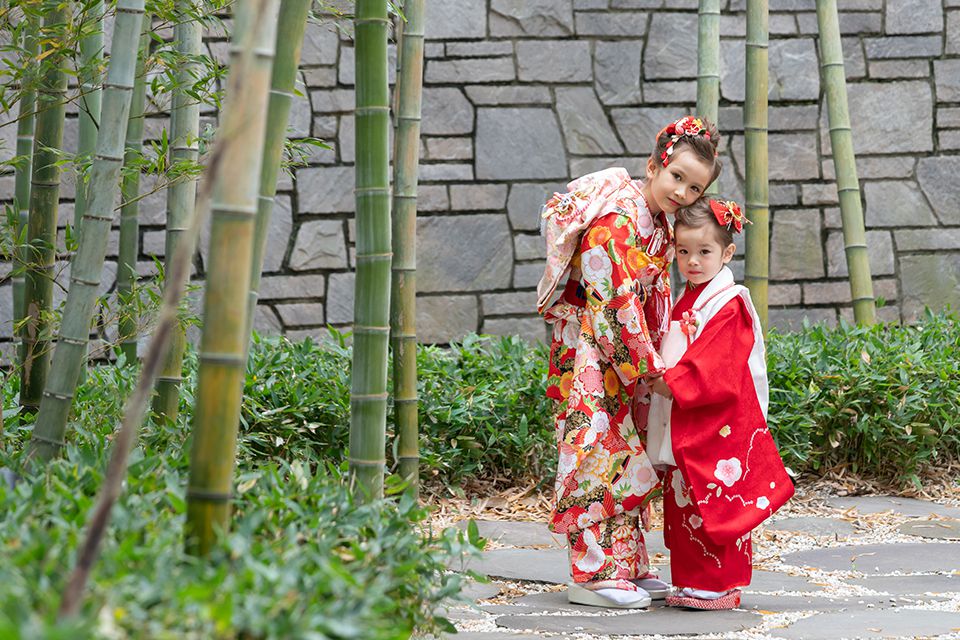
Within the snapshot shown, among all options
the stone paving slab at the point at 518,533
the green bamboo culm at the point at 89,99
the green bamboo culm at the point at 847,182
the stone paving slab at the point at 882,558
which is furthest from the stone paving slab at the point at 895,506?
the green bamboo culm at the point at 89,99

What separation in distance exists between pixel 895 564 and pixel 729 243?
41.5 inches

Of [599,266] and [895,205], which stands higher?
[895,205]

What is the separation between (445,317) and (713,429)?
263 centimetres

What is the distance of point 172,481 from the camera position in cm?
167

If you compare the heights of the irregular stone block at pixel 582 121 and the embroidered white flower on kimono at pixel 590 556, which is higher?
the irregular stone block at pixel 582 121

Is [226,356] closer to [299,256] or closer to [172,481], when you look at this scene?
[172,481]

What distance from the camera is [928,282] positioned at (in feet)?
17.9

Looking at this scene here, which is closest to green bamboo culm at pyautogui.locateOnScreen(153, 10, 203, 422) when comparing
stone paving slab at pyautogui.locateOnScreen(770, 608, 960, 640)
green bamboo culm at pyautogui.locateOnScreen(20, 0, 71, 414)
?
green bamboo culm at pyautogui.locateOnScreen(20, 0, 71, 414)

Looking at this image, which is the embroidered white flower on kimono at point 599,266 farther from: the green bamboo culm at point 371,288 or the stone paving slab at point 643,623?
the stone paving slab at point 643,623

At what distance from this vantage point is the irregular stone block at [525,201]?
522 centimetres

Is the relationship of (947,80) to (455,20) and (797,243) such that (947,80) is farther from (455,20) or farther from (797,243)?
(455,20)

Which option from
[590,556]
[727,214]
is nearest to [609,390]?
[590,556]

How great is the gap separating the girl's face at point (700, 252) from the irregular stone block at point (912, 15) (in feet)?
10.3

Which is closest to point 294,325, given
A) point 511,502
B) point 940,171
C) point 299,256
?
point 299,256
